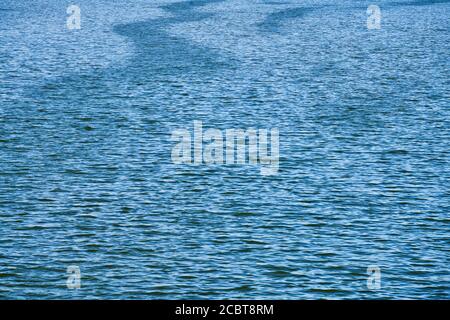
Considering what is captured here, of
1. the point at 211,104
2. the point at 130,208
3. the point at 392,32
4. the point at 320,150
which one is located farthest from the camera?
the point at 392,32

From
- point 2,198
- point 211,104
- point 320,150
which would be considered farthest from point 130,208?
point 211,104

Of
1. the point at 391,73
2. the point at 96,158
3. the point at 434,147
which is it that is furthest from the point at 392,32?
the point at 96,158

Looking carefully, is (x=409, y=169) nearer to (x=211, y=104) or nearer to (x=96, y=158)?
(x=96, y=158)

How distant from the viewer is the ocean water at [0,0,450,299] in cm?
3422

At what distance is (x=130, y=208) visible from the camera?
41.7 m

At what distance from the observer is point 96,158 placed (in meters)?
50.5

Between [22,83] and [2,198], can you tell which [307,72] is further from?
[2,198]

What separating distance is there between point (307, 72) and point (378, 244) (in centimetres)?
4327

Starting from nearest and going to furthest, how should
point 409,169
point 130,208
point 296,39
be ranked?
1. point 130,208
2. point 409,169
3. point 296,39

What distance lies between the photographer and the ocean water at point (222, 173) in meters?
34.2

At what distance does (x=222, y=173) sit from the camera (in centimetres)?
4750

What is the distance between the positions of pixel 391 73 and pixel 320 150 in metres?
29.2

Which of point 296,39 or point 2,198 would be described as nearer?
point 2,198

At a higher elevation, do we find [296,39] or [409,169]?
[296,39]
